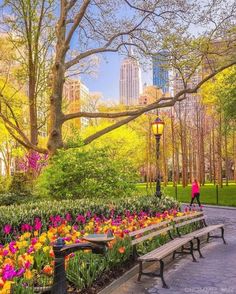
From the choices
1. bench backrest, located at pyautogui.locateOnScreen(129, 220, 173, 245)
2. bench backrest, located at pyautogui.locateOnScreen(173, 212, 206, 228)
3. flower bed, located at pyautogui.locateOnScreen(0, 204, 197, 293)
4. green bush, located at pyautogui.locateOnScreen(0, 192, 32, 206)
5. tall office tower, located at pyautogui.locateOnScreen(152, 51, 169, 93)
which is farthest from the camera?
tall office tower, located at pyautogui.locateOnScreen(152, 51, 169, 93)

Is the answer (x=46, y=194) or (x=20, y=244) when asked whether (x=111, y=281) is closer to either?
(x=20, y=244)

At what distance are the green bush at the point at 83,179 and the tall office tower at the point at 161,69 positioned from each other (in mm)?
6833

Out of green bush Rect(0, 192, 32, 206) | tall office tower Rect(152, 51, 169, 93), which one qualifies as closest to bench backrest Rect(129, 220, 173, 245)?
green bush Rect(0, 192, 32, 206)

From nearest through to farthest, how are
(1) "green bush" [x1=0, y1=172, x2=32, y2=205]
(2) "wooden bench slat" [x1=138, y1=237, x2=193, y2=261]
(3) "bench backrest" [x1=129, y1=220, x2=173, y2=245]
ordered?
(2) "wooden bench slat" [x1=138, y1=237, x2=193, y2=261] < (3) "bench backrest" [x1=129, y1=220, x2=173, y2=245] < (1) "green bush" [x1=0, y1=172, x2=32, y2=205]

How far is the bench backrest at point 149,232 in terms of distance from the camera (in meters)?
7.84

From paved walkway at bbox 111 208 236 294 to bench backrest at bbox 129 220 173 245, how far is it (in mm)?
671

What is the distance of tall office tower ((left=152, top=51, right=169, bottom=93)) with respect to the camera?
1997 cm

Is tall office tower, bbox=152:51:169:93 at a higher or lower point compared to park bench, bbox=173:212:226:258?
higher

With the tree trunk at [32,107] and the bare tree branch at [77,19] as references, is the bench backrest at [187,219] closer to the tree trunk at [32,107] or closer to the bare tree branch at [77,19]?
the bare tree branch at [77,19]

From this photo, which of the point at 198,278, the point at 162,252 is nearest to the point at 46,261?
the point at 162,252

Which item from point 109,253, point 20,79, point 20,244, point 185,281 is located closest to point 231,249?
point 185,281

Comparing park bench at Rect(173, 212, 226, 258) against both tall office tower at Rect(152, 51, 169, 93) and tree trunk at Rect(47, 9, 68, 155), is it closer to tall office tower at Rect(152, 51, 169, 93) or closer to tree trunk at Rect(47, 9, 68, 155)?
tree trunk at Rect(47, 9, 68, 155)

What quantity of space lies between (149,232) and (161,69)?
12841mm

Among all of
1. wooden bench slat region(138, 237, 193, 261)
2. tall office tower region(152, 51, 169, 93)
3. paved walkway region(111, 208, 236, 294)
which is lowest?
paved walkway region(111, 208, 236, 294)
